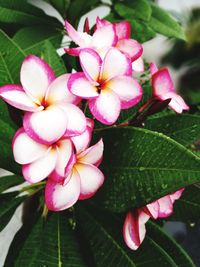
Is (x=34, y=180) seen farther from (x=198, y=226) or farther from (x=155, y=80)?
(x=198, y=226)

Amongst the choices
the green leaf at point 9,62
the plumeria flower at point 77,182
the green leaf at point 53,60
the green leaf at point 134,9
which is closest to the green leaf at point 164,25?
the green leaf at point 134,9

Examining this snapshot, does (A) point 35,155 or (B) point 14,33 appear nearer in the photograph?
(A) point 35,155

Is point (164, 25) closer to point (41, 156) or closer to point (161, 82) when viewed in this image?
point (161, 82)

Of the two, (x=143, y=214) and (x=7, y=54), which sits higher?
(x=7, y=54)

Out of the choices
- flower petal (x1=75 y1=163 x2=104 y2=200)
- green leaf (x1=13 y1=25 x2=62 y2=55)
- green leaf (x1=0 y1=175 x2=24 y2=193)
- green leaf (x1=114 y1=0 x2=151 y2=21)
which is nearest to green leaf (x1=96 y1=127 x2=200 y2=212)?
flower petal (x1=75 y1=163 x2=104 y2=200)

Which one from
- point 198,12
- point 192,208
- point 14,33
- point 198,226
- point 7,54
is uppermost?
point 7,54

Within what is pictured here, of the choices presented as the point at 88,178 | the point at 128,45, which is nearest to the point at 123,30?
the point at 128,45

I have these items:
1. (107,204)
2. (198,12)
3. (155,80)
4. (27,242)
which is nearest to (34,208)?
(27,242)

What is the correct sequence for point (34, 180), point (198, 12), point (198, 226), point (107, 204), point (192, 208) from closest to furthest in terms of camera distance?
point (34, 180) → point (107, 204) → point (192, 208) → point (198, 226) → point (198, 12)
